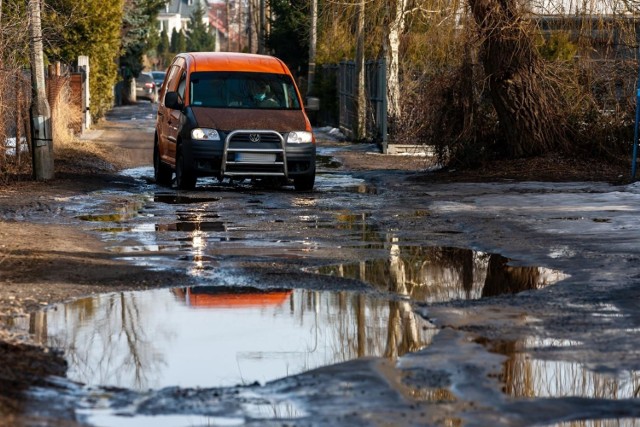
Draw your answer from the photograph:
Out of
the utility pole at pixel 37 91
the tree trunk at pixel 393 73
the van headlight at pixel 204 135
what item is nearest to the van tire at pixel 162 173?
the van headlight at pixel 204 135

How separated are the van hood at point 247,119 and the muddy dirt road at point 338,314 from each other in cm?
238

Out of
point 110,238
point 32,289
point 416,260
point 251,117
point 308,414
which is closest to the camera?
point 308,414

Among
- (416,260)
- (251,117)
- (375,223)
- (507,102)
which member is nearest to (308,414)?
(416,260)

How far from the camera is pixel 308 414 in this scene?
6203mm

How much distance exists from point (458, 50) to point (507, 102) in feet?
4.67

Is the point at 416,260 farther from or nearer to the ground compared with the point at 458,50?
nearer to the ground

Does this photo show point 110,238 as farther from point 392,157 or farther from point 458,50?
point 392,157

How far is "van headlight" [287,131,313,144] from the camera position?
18.9 m

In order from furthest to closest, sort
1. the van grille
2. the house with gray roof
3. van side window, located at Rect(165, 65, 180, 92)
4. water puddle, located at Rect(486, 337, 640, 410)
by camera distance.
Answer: the house with gray roof < van side window, located at Rect(165, 65, 180, 92) < the van grille < water puddle, located at Rect(486, 337, 640, 410)

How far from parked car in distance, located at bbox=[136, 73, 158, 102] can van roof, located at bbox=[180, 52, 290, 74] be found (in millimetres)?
49955

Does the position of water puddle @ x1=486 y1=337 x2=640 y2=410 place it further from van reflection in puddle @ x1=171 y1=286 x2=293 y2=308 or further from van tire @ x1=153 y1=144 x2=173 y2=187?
van tire @ x1=153 y1=144 x2=173 y2=187

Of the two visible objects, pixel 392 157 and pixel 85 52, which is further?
pixel 85 52

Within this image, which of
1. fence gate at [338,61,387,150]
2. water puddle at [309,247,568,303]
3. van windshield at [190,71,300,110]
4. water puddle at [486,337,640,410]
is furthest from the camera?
fence gate at [338,61,387,150]

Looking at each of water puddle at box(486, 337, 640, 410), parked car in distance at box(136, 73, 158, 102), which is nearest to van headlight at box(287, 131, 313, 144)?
water puddle at box(486, 337, 640, 410)
